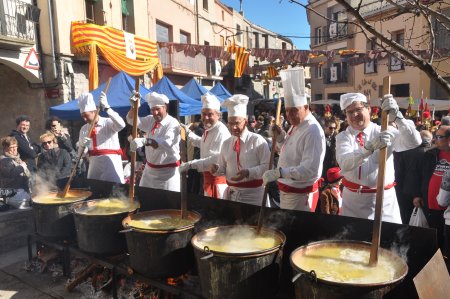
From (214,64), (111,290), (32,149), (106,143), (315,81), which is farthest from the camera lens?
(315,81)

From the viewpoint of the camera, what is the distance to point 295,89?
10.2 ft

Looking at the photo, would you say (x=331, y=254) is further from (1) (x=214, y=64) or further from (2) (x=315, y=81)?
(2) (x=315, y=81)

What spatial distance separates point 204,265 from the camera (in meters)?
2.43

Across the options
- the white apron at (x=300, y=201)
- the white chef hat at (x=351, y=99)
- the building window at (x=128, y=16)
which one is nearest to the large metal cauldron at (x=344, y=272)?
the white apron at (x=300, y=201)

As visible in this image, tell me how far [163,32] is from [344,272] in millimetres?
16068

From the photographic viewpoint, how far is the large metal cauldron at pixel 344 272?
6.10 feet

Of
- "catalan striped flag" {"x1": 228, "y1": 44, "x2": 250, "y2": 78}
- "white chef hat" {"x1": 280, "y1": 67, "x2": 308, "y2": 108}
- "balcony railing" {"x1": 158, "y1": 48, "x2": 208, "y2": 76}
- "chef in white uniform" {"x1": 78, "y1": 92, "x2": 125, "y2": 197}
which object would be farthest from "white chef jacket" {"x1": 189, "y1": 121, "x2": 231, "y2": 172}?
"balcony railing" {"x1": 158, "y1": 48, "x2": 208, "y2": 76}

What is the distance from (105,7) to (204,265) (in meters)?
12.0

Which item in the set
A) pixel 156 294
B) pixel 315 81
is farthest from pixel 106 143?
pixel 315 81

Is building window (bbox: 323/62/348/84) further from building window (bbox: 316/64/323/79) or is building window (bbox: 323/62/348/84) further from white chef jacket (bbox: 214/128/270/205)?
white chef jacket (bbox: 214/128/270/205)

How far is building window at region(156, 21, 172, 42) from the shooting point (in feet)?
53.2

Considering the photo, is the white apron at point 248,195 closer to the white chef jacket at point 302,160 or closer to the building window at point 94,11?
the white chef jacket at point 302,160

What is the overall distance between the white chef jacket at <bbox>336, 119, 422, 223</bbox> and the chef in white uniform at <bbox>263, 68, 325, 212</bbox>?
0.21 m

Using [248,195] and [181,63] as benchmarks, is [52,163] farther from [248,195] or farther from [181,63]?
[181,63]
